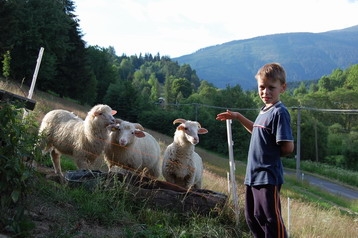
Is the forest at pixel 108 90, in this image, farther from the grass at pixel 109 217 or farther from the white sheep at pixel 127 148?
the grass at pixel 109 217

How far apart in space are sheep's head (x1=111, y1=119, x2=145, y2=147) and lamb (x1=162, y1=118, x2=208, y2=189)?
28.4 inches

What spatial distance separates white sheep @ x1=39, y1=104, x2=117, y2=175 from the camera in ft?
27.2

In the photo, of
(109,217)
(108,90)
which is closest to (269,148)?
(109,217)

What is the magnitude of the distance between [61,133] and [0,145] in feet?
14.6

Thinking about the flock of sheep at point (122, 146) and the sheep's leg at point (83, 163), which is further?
the sheep's leg at point (83, 163)

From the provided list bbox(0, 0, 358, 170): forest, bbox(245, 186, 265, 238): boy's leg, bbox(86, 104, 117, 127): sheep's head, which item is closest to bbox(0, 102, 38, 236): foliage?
bbox(245, 186, 265, 238): boy's leg

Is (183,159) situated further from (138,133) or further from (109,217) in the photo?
(109,217)

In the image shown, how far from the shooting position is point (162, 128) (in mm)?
61531

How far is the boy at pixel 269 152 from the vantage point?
416 cm

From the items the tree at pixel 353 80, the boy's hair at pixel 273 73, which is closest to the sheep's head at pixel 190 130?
the boy's hair at pixel 273 73

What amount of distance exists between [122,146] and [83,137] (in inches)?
37.6

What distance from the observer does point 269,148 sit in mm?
4270

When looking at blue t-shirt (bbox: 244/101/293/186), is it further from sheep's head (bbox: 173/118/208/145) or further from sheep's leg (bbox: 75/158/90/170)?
sheep's leg (bbox: 75/158/90/170)

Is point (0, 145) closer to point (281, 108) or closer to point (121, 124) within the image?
point (281, 108)
